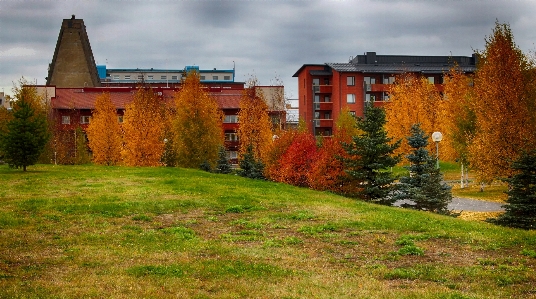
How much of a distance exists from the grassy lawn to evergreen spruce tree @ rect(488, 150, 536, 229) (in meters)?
5.06

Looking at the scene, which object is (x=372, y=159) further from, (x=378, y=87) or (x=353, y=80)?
(x=353, y=80)

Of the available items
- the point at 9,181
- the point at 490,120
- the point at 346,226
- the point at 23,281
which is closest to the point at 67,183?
the point at 9,181

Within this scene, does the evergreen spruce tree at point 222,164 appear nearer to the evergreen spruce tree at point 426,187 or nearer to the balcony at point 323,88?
the evergreen spruce tree at point 426,187

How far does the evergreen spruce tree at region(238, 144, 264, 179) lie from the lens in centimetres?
4428

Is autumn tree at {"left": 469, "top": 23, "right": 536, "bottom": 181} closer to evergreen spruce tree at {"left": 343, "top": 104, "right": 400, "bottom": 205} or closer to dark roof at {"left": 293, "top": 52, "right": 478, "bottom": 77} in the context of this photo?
evergreen spruce tree at {"left": 343, "top": 104, "right": 400, "bottom": 205}


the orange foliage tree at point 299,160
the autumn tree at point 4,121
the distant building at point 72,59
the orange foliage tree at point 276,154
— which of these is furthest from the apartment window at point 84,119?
the orange foliage tree at point 299,160

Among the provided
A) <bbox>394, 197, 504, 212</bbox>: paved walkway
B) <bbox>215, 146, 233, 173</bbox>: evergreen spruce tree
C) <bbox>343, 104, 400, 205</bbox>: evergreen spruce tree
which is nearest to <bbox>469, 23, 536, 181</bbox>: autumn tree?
<bbox>394, 197, 504, 212</bbox>: paved walkway

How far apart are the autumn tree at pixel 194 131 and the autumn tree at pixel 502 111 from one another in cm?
2298

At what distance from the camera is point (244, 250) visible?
13.7m

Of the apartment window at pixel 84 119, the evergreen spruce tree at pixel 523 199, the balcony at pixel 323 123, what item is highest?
the apartment window at pixel 84 119

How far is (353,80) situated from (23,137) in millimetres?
60038

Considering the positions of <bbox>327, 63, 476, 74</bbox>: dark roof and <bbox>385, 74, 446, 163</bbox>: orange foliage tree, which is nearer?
<bbox>385, 74, 446, 163</bbox>: orange foliage tree

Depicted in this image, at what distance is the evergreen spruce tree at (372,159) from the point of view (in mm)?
29312

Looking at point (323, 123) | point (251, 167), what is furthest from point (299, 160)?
point (323, 123)
